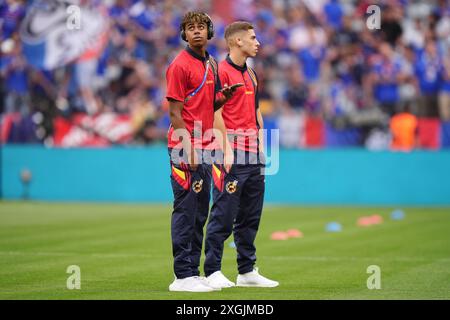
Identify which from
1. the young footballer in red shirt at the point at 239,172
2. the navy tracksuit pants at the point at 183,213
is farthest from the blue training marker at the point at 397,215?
the navy tracksuit pants at the point at 183,213

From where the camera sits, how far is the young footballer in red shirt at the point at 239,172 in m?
10.6

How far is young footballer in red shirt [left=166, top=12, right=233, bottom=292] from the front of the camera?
985 cm

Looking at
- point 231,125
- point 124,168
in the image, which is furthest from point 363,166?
point 231,125

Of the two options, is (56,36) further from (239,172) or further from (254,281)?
(254,281)

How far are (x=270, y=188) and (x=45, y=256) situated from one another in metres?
12.1

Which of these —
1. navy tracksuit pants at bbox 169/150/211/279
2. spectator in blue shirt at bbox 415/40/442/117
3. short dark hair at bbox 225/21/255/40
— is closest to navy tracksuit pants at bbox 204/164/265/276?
navy tracksuit pants at bbox 169/150/211/279

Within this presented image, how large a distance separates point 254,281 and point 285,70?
1713 cm

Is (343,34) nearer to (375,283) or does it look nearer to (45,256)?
(45,256)

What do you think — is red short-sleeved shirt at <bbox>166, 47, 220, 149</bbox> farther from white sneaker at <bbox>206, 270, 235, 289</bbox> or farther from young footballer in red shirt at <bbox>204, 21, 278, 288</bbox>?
white sneaker at <bbox>206, 270, 235, 289</bbox>

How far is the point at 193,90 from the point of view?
32.8ft

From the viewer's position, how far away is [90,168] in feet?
84.8

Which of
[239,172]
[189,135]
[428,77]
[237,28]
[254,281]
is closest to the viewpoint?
[189,135]

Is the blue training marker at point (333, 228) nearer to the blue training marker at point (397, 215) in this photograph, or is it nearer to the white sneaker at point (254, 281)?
the blue training marker at point (397, 215)

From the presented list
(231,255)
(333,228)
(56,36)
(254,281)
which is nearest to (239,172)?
(254,281)
